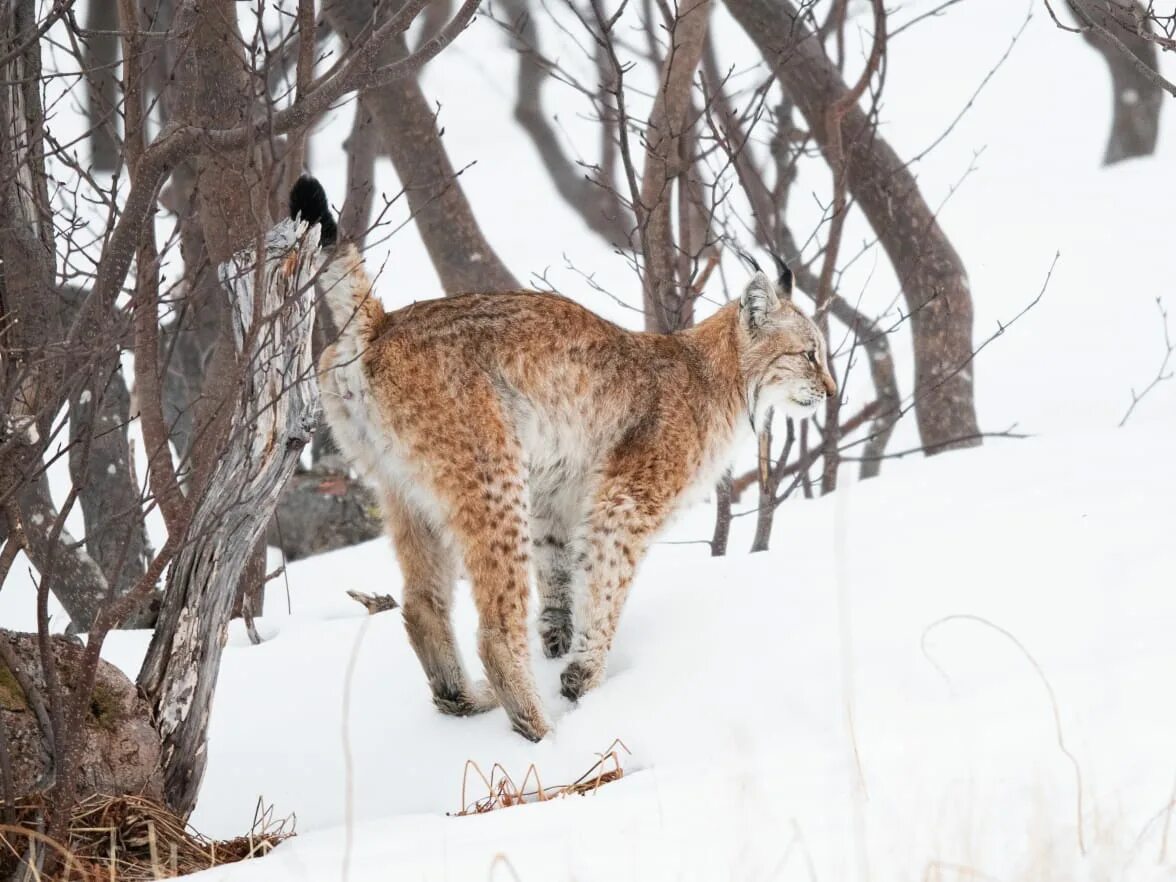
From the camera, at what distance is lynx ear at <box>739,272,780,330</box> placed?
21.2ft

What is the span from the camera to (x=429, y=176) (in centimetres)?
975

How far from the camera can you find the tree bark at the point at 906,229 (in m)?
10.1

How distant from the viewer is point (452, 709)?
5848 millimetres

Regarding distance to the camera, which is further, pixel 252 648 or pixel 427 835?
pixel 252 648

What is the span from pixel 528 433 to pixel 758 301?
1.36 meters

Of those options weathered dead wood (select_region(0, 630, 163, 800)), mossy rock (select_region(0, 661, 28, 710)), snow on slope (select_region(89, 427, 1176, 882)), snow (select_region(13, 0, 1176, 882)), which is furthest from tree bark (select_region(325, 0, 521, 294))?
mossy rock (select_region(0, 661, 28, 710))

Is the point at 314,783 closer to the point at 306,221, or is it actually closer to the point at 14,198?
the point at 306,221

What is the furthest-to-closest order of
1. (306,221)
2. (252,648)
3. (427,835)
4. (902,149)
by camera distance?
(902,149) < (252,648) < (306,221) < (427,835)

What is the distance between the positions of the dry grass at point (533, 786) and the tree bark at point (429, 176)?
16.3ft

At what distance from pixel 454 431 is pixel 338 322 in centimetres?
58

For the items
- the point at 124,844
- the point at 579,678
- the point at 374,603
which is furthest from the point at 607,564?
the point at 124,844

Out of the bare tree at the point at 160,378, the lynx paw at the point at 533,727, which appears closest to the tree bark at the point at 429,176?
the bare tree at the point at 160,378

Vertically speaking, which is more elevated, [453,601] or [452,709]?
[453,601]

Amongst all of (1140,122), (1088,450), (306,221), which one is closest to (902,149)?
(1140,122)
